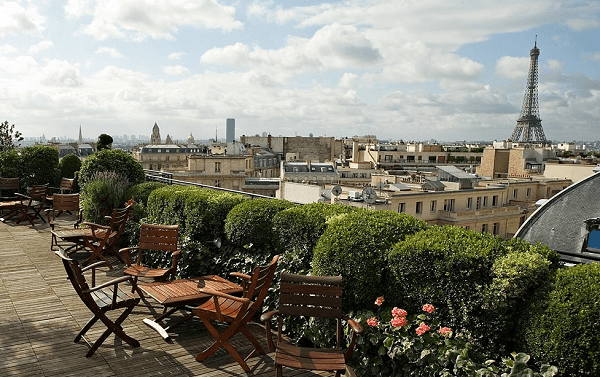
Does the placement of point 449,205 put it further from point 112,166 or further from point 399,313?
point 399,313

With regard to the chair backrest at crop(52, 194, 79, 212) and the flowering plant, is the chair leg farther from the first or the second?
the chair backrest at crop(52, 194, 79, 212)

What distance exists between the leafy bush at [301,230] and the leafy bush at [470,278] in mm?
1176

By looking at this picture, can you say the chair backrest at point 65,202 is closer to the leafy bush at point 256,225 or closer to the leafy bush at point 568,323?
the leafy bush at point 256,225

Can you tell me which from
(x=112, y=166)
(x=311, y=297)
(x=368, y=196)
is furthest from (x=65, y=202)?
(x=368, y=196)

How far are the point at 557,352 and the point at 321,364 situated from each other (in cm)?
185

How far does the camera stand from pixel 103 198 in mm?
10352

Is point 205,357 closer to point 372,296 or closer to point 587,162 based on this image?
point 372,296

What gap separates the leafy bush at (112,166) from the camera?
466 inches

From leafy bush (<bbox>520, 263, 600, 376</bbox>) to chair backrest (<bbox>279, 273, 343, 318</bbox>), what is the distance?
162cm

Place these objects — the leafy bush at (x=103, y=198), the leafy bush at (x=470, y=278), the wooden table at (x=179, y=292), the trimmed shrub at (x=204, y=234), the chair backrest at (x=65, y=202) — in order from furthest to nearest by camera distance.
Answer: the chair backrest at (x=65, y=202) → the leafy bush at (x=103, y=198) → the trimmed shrub at (x=204, y=234) → the wooden table at (x=179, y=292) → the leafy bush at (x=470, y=278)

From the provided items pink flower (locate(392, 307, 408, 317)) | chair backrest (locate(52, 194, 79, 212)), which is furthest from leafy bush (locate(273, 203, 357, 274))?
chair backrest (locate(52, 194, 79, 212))

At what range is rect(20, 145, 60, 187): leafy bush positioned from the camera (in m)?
14.9

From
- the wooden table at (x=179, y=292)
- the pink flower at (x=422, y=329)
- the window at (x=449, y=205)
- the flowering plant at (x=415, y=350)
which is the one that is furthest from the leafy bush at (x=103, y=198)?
the window at (x=449, y=205)

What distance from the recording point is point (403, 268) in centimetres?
464
